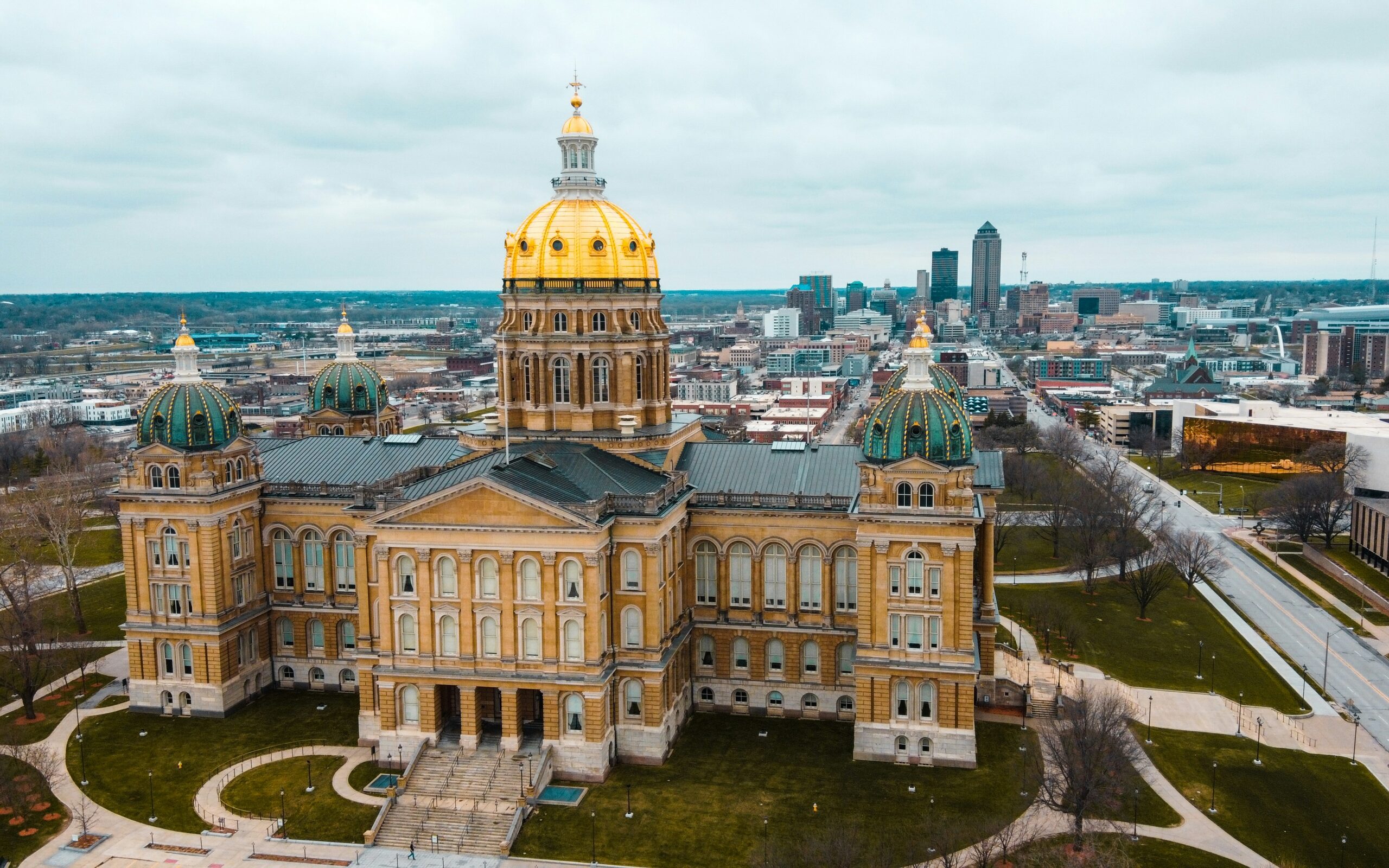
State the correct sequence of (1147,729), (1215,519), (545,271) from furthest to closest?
(1215,519) < (545,271) < (1147,729)

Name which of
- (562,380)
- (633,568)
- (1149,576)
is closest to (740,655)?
(633,568)

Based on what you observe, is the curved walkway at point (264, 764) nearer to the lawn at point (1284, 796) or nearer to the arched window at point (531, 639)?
the arched window at point (531, 639)

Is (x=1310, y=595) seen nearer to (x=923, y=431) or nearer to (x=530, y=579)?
(x=923, y=431)

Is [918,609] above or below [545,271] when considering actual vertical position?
below

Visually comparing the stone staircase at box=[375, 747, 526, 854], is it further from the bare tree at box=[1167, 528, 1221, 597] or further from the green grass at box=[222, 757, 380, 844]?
the bare tree at box=[1167, 528, 1221, 597]

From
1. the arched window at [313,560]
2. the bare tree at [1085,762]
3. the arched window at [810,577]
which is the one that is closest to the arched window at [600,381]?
the arched window at [810,577]

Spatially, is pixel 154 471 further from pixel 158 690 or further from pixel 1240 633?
pixel 1240 633

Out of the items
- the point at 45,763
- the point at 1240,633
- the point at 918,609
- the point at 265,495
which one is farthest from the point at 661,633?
the point at 1240,633
